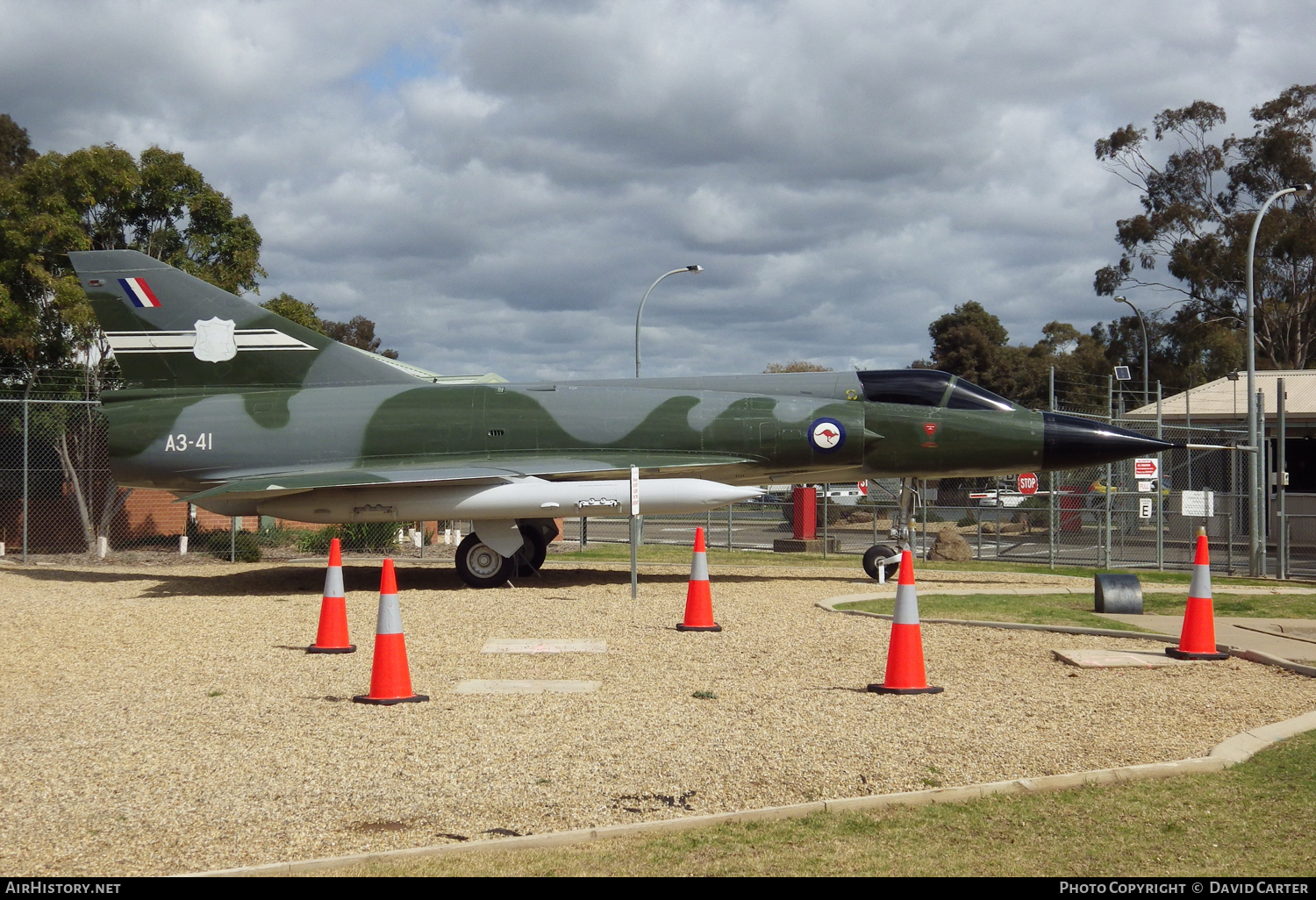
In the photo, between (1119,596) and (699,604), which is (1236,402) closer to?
(1119,596)

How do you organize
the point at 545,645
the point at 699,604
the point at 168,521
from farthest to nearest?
the point at 168,521, the point at 699,604, the point at 545,645

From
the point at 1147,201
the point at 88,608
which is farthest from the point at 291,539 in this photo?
the point at 1147,201

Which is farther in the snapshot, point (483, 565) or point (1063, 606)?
point (483, 565)

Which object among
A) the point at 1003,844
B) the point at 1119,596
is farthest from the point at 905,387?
the point at 1003,844

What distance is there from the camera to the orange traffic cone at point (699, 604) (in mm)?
10188

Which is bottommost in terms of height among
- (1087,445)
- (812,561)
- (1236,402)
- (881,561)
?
(812,561)

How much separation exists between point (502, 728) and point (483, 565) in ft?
28.1

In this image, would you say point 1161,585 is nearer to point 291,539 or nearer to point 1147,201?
point 291,539

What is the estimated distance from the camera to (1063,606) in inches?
480

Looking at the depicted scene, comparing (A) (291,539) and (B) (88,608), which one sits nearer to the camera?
(B) (88,608)

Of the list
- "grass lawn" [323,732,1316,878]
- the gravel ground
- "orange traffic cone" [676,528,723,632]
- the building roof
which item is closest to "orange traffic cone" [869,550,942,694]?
the gravel ground

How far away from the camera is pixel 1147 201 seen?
50156 mm

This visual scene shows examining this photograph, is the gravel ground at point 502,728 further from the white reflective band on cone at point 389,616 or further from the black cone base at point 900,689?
the white reflective band on cone at point 389,616

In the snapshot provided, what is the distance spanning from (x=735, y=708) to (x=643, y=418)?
830cm
